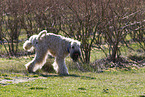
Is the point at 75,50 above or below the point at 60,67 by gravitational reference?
above

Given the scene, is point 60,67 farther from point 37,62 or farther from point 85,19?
point 85,19

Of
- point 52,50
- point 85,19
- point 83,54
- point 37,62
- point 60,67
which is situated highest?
point 85,19

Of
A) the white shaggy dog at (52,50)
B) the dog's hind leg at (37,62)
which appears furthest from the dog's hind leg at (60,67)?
the dog's hind leg at (37,62)

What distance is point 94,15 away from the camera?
60.7 ft

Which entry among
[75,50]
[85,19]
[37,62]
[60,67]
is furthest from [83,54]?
[37,62]

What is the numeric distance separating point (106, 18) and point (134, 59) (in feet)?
13.5

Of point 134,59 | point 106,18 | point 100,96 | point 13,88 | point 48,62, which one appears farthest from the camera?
point 134,59

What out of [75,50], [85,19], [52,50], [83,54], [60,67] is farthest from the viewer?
[83,54]

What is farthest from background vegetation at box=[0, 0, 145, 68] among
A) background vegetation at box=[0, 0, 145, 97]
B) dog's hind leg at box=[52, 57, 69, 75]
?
dog's hind leg at box=[52, 57, 69, 75]

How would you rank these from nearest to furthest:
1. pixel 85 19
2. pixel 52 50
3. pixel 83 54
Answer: pixel 52 50 → pixel 85 19 → pixel 83 54

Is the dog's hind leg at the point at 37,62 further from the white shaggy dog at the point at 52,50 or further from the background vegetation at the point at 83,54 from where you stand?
the background vegetation at the point at 83,54

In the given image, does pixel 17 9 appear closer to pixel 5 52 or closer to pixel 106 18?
pixel 5 52

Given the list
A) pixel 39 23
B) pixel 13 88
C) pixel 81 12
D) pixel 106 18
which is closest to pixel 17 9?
pixel 39 23

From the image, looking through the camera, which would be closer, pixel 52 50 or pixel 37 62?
pixel 37 62
